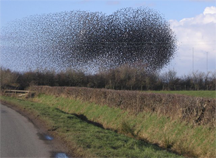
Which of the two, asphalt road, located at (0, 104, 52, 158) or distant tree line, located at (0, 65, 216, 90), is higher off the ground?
distant tree line, located at (0, 65, 216, 90)

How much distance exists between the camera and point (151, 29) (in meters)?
54.3

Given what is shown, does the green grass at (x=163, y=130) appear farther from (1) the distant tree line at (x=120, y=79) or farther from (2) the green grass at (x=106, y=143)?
(1) the distant tree line at (x=120, y=79)

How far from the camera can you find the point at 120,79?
43.9 meters

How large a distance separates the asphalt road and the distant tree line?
97.5 feet

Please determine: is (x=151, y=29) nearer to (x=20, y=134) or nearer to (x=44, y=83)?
(x=44, y=83)

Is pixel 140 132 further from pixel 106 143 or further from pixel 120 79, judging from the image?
pixel 120 79

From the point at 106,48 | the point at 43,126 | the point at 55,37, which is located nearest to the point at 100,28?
the point at 106,48

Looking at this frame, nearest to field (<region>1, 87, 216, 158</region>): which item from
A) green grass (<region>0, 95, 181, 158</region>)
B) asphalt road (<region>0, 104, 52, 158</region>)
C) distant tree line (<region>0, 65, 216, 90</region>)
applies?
green grass (<region>0, 95, 181, 158</region>)

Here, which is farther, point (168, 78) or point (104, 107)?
point (168, 78)

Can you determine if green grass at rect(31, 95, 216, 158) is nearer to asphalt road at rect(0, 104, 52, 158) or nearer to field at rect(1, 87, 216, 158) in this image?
field at rect(1, 87, 216, 158)

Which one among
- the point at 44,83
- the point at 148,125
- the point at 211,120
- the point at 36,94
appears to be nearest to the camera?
the point at 211,120

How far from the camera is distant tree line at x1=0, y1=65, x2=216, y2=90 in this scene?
4322 centimetres

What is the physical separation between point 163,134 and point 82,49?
4214 cm

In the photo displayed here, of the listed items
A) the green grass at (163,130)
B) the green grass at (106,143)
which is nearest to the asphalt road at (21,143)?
the green grass at (106,143)
